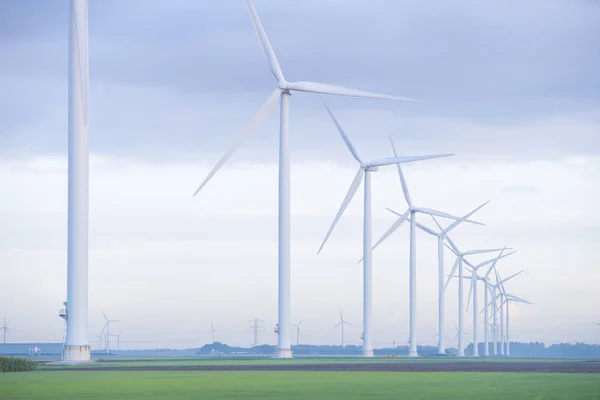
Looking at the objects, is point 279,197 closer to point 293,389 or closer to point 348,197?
point 348,197

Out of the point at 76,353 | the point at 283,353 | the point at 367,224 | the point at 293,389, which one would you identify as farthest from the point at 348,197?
the point at 293,389

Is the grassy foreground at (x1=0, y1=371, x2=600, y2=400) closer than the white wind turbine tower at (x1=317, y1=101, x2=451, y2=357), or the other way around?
the grassy foreground at (x1=0, y1=371, x2=600, y2=400)

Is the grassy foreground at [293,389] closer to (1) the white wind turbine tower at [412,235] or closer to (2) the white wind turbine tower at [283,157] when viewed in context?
(2) the white wind turbine tower at [283,157]

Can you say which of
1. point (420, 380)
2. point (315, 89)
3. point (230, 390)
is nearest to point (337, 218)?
point (315, 89)

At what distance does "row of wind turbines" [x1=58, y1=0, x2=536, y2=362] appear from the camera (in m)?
71.2

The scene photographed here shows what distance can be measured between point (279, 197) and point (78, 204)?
1349 inches

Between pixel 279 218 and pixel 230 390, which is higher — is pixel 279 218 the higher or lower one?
the higher one

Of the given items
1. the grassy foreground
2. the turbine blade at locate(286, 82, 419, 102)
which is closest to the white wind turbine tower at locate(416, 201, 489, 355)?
the turbine blade at locate(286, 82, 419, 102)

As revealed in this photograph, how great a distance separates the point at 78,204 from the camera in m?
71.2

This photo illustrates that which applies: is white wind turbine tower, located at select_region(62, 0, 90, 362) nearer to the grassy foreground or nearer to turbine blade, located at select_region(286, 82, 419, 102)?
the grassy foreground

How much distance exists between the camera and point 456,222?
163875 millimetres

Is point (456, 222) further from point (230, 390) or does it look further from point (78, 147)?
point (230, 390)

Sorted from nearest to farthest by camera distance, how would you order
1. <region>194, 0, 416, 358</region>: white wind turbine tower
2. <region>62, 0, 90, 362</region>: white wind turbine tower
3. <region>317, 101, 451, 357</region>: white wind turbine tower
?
<region>62, 0, 90, 362</region>: white wind turbine tower, <region>194, 0, 416, 358</region>: white wind turbine tower, <region>317, 101, 451, 357</region>: white wind turbine tower

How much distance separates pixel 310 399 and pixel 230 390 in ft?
26.2
